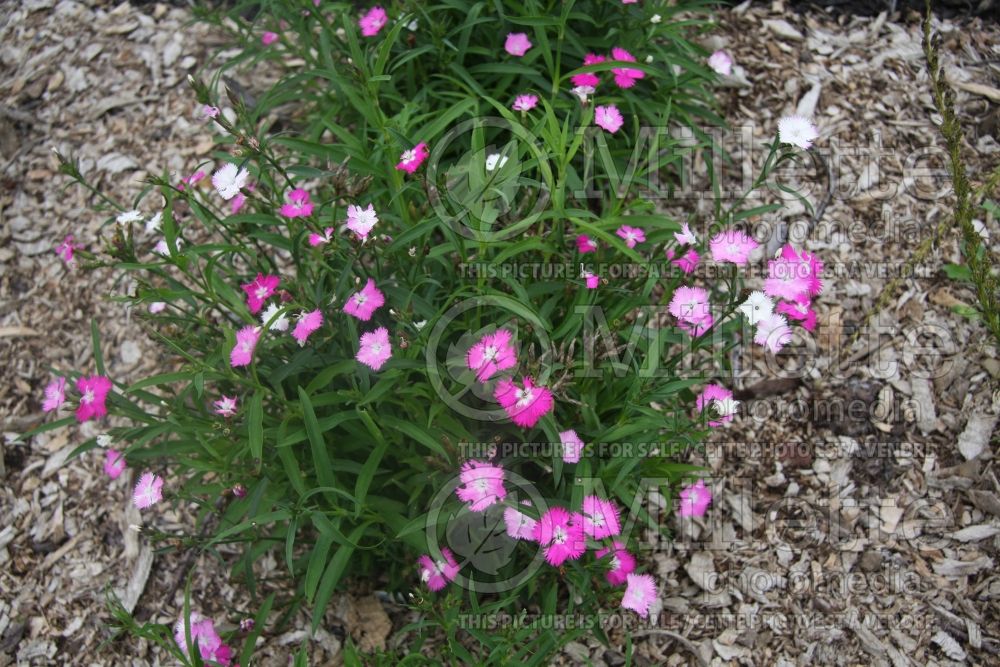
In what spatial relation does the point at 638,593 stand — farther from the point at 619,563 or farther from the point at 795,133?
the point at 795,133

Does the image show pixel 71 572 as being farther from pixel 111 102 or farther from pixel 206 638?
pixel 111 102

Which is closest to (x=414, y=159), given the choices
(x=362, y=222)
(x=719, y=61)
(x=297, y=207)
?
(x=362, y=222)

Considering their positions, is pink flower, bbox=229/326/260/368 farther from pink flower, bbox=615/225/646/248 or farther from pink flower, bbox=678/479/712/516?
pink flower, bbox=678/479/712/516

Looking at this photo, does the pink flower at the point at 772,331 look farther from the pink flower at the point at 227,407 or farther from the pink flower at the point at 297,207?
the pink flower at the point at 227,407

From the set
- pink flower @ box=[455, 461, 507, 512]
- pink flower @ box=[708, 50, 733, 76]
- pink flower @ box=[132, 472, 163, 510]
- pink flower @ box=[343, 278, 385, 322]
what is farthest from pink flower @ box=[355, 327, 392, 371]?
pink flower @ box=[708, 50, 733, 76]

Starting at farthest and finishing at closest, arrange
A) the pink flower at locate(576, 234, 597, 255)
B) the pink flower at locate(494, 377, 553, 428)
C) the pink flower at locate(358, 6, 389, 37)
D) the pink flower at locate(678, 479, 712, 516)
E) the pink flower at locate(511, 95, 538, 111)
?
the pink flower at locate(358, 6, 389, 37) → the pink flower at locate(511, 95, 538, 111) → the pink flower at locate(678, 479, 712, 516) → the pink flower at locate(576, 234, 597, 255) → the pink flower at locate(494, 377, 553, 428)

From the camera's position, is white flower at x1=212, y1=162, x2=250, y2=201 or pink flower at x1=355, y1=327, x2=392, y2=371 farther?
white flower at x1=212, y1=162, x2=250, y2=201

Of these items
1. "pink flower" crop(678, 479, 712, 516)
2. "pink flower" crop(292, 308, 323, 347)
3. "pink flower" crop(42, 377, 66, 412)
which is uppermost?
"pink flower" crop(292, 308, 323, 347)
